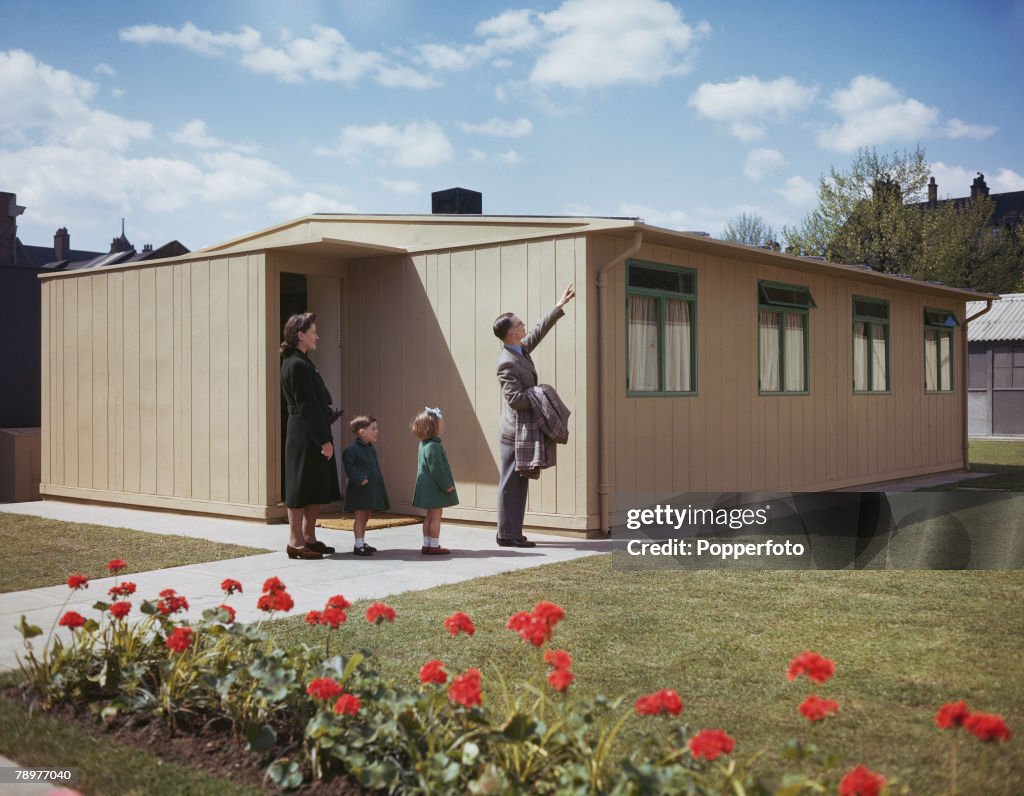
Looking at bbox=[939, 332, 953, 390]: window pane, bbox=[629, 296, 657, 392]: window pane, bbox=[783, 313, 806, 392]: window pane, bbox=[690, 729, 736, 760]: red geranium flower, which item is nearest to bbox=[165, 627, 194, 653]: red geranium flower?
bbox=[690, 729, 736, 760]: red geranium flower

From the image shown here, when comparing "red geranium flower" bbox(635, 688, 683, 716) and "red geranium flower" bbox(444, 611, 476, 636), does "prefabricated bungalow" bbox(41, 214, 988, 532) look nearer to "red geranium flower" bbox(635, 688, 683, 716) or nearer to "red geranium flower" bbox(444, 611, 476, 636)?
"red geranium flower" bbox(444, 611, 476, 636)

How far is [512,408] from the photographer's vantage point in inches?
319

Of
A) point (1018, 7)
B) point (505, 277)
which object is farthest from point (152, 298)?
point (1018, 7)

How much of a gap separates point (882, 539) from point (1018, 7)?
683 cm

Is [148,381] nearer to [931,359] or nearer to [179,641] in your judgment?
[179,641]

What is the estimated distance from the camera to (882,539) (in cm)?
884

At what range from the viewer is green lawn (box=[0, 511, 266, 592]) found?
6.64m

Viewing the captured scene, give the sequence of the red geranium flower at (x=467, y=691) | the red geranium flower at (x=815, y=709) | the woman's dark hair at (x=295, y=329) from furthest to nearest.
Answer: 1. the woman's dark hair at (x=295, y=329)
2. the red geranium flower at (x=467, y=691)
3. the red geranium flower at (x=815, y=709)

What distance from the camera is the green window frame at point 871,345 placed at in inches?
530

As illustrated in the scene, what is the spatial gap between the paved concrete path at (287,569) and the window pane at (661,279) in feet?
8.15

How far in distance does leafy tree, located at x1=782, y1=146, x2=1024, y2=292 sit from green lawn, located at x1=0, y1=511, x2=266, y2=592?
31975 millimetres

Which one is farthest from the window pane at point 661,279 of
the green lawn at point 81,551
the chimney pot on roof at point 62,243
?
the chimney pot on roof at point 62,243

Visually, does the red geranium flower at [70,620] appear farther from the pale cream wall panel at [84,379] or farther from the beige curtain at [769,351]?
the beige curtain at [769,351]

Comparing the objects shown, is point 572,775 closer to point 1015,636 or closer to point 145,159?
point 1015,636
